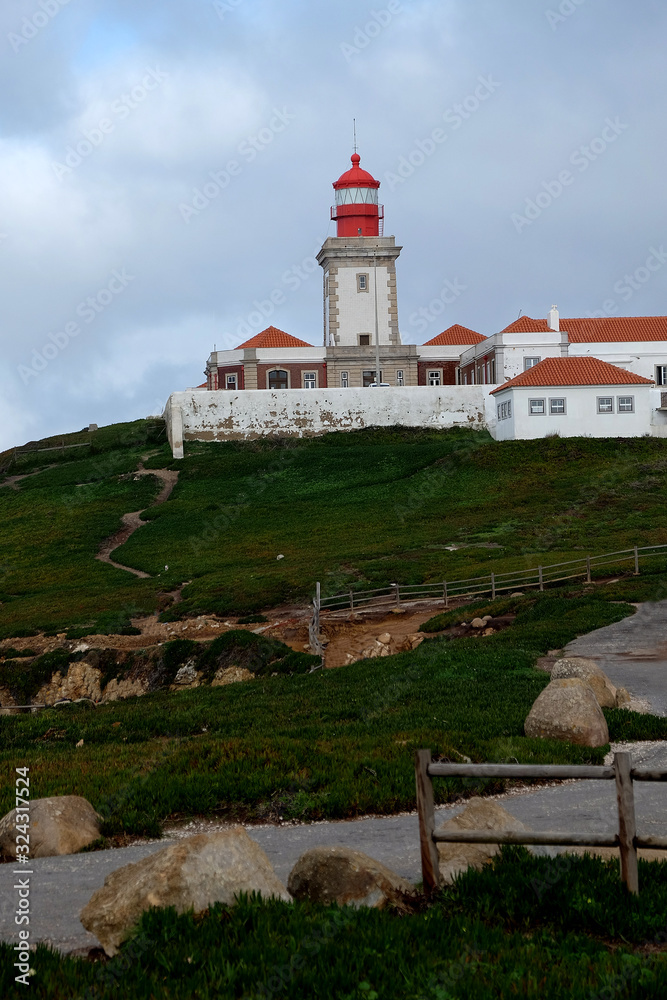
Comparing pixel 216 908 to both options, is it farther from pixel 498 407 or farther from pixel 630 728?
pixel 498 407

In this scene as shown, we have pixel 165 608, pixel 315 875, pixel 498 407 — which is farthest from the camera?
pixel 498 407

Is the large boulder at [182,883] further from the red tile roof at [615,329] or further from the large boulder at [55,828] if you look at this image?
the red tile roof at [615,329]

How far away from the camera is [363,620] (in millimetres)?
32500

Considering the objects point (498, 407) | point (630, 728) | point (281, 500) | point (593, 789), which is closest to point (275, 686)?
point (630, 728)

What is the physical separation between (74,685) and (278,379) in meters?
48.1

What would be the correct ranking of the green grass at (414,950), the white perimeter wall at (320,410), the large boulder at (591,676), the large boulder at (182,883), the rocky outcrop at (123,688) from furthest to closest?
the white perimeter wall at (320,410)
the rocky outcrop at (123,688)
the large boulder at (591,676)
the large boulder at (182,883)
the green grass at (414,950)

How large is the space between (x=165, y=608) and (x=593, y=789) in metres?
27.7

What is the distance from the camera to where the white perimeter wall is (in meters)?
67.8

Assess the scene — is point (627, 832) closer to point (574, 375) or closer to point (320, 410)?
point (574, 375)

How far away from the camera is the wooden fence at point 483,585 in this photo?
32.7 metres

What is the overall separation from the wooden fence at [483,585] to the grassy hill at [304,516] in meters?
1.60

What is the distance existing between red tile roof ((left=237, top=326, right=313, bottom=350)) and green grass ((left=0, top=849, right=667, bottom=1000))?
70077 millimetres

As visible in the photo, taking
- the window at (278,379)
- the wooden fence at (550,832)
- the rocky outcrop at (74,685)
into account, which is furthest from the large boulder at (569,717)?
the window at (278,379)

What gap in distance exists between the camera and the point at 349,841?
9469 mm
